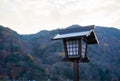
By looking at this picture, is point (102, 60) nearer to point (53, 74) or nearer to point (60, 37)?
point (53, 74)

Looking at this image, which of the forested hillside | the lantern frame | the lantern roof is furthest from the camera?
the forested hillside

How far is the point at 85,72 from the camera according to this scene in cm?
6856

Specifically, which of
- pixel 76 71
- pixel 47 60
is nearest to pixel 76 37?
pixel 76 71

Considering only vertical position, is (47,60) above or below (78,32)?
below

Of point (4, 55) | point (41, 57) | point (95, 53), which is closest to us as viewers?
point (4, 55)

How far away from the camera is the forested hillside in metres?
56.8

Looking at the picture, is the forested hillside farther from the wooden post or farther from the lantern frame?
the wooden post

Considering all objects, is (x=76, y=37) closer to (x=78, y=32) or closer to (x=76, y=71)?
(x=78, y=32)

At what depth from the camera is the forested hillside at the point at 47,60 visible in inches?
2234

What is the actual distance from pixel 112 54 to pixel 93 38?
7947 centimetres

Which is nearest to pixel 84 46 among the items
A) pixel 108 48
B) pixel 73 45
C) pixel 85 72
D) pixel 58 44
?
pixel 73 45

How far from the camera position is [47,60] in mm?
76438

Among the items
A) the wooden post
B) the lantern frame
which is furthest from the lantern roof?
the wooden post

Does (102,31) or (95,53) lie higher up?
(102,31)
